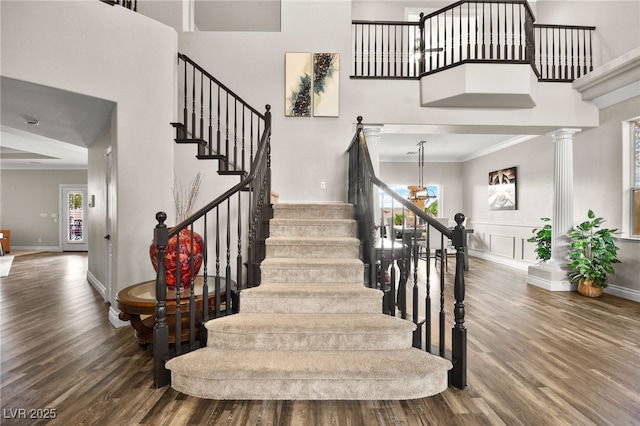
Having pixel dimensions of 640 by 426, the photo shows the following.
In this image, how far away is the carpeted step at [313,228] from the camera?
11.5ft

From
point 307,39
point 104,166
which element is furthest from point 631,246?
point 104,166

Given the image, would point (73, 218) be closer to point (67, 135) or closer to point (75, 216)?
point (75, 216)

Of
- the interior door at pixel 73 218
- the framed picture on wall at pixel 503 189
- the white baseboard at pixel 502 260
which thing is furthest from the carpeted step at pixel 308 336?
the interior door at pixel 73 218

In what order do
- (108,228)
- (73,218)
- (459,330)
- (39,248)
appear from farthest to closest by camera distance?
(73,218), (39,248), (108,228), (459,330)

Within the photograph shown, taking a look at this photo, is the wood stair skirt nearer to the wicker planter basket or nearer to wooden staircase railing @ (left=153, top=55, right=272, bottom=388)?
wooden staircase railing @ (left=153, top=55, right=272, bottom=388)

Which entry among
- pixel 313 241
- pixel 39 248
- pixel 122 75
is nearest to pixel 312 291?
pixel 313 241

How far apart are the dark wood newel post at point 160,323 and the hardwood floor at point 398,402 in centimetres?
10

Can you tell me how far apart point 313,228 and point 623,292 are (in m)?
4.90

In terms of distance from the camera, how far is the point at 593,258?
15.7ft

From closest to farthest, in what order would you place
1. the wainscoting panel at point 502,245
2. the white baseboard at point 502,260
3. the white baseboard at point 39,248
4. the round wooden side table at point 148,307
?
the round wooden side table at point 148,307
the white baseboard at point 502,260
the wainscoting panel at point 502,245
the white baseboard at point 39,248

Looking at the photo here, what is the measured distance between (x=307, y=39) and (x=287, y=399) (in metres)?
5.28

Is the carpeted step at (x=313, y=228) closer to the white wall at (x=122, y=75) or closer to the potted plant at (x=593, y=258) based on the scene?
the white wall at (x=122, y=75)

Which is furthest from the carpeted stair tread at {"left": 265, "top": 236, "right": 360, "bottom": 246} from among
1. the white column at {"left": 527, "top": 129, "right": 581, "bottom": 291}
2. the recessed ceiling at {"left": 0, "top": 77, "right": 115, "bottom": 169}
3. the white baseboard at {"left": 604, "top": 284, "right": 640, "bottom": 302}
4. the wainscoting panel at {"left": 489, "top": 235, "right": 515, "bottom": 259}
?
the wainscoting panel at {"left": 489, "top": 235, "right": 515, "bottom": 259}

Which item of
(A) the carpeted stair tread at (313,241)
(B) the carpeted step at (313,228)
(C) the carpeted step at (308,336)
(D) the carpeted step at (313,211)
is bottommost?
(C) the carpeted step at (308,336)
